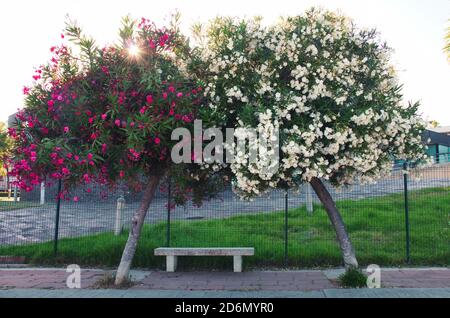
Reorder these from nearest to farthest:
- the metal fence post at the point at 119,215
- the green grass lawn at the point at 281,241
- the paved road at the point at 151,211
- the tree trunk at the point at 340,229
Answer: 1. the tree trunk at the point at 340,229
2. the green grass lawn at the point at 281,241
3. the paved road at the point at 151,211
4. the metal fence post at the point at 119,215

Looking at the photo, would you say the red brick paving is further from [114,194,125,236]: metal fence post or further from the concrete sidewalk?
[114,194,125,236]: metal fence post

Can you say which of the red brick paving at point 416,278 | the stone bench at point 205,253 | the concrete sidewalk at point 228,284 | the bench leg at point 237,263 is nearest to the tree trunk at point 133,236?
the concrete sidewalk at point 228,284

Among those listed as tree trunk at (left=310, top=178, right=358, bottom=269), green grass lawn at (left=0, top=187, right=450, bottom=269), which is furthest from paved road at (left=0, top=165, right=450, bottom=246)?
tree trunk at (left=310, top=178, right=358, bottom=269)

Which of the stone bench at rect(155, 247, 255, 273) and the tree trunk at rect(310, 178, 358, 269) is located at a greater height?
the tree trunk at rect(310, 178, 358, 269)

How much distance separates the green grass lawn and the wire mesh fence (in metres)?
0.02

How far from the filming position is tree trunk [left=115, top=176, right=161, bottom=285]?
8094 millimetres

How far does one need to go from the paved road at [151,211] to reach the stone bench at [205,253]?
132 cm

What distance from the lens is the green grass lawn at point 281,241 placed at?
394 inches

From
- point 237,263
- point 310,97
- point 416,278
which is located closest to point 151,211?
point 237,263

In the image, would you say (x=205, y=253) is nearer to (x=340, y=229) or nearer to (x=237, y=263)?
(x=237, y=263)

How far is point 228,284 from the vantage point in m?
8.32

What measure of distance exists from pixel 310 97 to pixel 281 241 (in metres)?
4.70

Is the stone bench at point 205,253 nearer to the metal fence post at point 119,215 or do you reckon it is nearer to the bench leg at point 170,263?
the bench leg at point 170,263

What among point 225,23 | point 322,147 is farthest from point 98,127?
point 322,147
